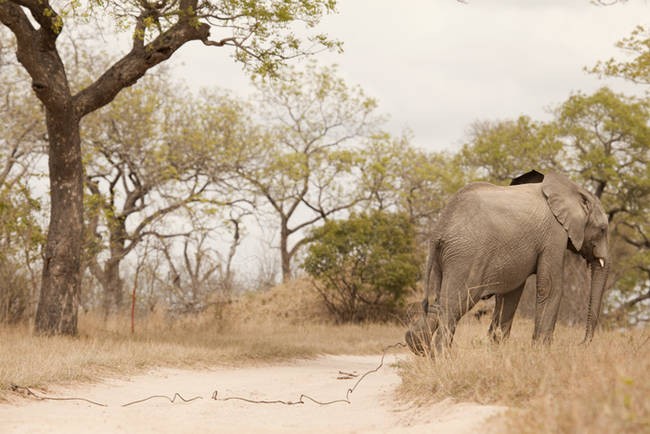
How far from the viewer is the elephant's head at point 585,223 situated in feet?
31.6

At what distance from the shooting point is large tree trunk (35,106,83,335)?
1432cm

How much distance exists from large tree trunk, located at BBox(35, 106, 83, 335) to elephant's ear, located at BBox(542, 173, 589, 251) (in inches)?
359

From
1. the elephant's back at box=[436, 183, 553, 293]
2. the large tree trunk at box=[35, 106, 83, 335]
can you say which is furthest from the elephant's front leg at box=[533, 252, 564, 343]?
the large tree trunk at box=[35, 106, 83, 335]

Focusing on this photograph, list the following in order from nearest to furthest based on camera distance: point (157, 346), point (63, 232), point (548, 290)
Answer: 1. point (548, 290)
2. point (157, 346)
3. point (63, 232)

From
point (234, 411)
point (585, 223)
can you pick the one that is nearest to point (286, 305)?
point (585, 223)

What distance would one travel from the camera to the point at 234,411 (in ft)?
24.9

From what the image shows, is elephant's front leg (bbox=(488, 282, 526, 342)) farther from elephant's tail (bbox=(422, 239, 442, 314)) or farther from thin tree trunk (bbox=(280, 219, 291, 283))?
thin tree trunk (bbox=(280, 219, 291, 283))

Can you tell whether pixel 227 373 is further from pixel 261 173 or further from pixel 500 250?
pixel 261 173

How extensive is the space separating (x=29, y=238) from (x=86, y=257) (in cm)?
435

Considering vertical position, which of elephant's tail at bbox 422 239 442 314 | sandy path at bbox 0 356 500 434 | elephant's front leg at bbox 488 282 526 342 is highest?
elephant's tail at bbox 422 239 442 314

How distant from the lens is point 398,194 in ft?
111

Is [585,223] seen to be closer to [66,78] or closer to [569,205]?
[569,205]

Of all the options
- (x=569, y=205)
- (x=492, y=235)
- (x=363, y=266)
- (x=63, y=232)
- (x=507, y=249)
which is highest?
(x=363, y=266)

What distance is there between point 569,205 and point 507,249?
1146mm
